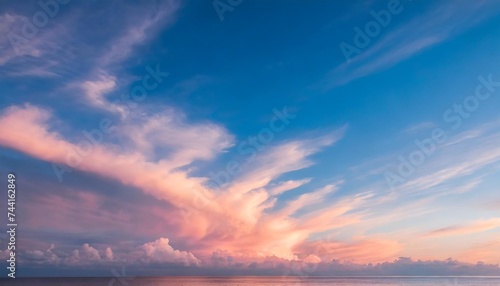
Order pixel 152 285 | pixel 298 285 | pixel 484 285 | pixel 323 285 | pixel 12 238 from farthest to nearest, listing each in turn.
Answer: pixel 298 285 → pixel 323 285 → pixel 152 285 → pixel 484 285 → pixel 12 238

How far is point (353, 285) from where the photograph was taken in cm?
7056

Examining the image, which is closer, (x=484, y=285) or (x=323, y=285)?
(x=484, y=285)

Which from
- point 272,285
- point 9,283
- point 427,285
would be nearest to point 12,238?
point 272,285

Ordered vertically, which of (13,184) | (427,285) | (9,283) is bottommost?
(427,285)

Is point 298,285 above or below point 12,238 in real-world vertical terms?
below

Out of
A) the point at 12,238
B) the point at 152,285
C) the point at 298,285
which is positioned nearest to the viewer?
the point at 12,238

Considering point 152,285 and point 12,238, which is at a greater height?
point 12,238

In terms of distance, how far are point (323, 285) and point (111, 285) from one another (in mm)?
30080

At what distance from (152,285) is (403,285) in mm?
36775

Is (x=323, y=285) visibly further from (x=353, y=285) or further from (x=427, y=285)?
(x=427, y=285)

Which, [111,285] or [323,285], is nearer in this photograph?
[111,285]

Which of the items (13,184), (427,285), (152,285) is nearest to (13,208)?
(13,184)

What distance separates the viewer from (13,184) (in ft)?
58.0

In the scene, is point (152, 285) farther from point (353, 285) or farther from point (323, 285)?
point (353, 285)
